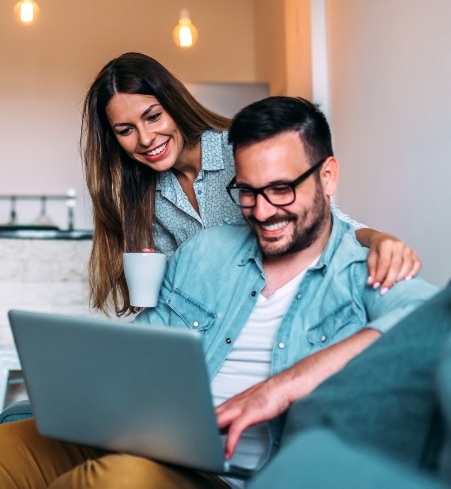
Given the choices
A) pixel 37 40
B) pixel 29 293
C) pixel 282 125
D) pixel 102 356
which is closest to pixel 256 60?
pixel 37 40

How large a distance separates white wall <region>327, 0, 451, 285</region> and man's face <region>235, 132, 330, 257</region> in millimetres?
532

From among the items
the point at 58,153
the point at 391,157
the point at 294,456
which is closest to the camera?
the point at 294,456

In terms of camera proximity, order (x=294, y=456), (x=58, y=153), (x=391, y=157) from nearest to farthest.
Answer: (x=294, y=456) → (x=391, y=157) → (x=58, y=153)

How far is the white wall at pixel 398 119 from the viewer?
1.88m

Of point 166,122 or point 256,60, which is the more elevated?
point 256,60

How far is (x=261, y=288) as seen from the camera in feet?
4.86

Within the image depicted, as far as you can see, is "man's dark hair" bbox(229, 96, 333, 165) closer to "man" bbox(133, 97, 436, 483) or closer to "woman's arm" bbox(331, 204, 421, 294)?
"man" bbox(133, 97, 436, 483)

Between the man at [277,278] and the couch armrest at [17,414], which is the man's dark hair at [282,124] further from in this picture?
the couch armrest at [17,414]

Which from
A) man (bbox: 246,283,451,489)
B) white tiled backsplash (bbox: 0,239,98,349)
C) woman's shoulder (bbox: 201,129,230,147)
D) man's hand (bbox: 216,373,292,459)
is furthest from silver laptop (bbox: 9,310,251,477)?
white tiled backsplash (bbox: 0,239,98,349)

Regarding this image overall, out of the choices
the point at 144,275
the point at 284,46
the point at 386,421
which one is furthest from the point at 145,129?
the point at 284,46

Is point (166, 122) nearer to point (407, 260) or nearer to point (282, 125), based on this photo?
point (282, 125)

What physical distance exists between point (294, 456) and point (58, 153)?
4885mm

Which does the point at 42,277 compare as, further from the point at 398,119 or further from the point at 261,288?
the point at 261,288

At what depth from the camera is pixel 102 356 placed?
102 centimetres
